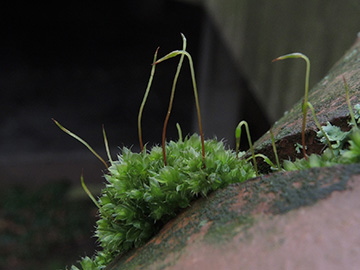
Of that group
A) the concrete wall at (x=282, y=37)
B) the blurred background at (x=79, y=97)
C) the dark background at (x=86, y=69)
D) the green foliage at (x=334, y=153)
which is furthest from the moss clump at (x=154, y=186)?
the dark background at (x=86, y=69)

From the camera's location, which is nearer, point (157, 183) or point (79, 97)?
point (157, 183)

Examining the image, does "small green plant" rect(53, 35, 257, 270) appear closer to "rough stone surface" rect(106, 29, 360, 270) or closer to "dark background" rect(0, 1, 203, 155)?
"rough stone surface" rect(106, 29, 360, 270)

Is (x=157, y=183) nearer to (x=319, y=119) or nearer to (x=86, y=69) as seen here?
(x=319, y=119)

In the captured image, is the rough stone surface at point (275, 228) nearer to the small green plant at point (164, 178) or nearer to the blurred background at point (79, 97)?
the small green plant at point (164, 178)

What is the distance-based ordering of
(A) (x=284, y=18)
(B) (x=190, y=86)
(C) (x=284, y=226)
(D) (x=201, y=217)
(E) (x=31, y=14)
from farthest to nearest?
(B) (x=190, y=86)
(E) (x=31, y=14)
(A) (x=284, y=18)
(D) (x=201, y=217)
(C) (x=284, y=226)

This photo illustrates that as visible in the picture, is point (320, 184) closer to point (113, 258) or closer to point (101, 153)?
point (113, 258)

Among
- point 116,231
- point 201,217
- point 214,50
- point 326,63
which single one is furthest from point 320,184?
point 214,50

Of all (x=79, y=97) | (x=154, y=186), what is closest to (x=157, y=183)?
(x=154, y=186)

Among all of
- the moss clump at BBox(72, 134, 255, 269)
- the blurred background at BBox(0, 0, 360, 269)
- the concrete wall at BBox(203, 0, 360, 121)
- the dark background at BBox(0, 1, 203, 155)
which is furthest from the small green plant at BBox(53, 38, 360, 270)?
the dark background at BBox(0, 1, 203, 155)

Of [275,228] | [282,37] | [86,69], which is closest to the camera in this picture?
[275,228]
